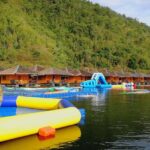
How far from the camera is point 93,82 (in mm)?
66250

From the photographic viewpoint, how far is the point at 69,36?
116m

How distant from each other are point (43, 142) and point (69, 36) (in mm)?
98732

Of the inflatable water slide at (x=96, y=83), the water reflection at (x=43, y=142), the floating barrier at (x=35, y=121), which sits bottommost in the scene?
the water reflection at (x=43, y=142)

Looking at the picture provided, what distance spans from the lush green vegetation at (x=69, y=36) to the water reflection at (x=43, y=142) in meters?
63.6

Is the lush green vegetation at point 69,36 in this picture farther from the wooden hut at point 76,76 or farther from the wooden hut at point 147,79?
the wooden hut at point 147,79

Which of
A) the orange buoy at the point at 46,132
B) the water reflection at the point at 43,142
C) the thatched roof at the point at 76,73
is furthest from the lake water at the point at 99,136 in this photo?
the thatched roof at the point at 76,73

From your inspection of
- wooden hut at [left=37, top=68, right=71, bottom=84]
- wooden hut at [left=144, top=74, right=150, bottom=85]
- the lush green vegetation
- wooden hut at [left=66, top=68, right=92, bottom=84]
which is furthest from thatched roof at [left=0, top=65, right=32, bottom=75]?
wooden hut at [left=144, top=74, right=150, bottom=85]

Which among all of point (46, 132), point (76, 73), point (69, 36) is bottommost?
point (46, 132)

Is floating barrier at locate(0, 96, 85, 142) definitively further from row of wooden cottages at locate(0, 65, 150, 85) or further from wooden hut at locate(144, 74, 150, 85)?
wooden hut at locate(144, 74, 150, 85)

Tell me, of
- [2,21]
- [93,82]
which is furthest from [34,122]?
[2,21]

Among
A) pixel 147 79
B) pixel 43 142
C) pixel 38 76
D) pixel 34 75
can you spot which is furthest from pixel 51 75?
pixel 43 142

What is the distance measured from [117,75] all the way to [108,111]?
5078cm

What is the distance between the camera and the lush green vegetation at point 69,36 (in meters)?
91.4

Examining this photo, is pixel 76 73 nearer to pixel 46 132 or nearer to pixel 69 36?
pixel 69 36
